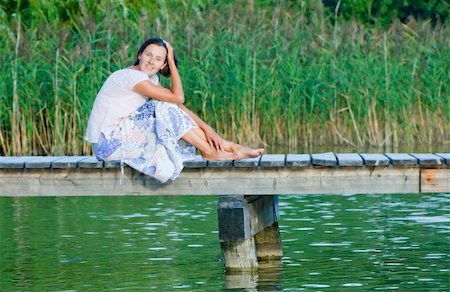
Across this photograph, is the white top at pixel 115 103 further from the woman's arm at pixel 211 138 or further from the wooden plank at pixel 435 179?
the wooden plank at pixel 435 179

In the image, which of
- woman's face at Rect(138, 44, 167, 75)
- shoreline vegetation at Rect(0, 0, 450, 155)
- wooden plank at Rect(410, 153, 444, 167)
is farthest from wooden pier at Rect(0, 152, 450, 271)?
shoreline vegetation at Rect(0, 0, 450, 155)

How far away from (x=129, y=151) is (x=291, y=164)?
1011mm

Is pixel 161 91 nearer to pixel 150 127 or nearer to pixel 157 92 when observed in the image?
pixel 157 92

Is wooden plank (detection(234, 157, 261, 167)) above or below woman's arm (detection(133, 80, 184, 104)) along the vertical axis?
below

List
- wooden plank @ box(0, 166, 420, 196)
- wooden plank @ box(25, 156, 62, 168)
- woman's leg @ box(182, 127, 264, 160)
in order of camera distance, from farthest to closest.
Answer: wooden plank @ box(25, 156, 62, 168)
wooden plank @ box(0, 166, 420, 196)
woman's leg @ box(182, 127, 264, 160)

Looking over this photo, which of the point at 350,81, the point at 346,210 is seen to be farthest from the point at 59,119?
the point at 346,210

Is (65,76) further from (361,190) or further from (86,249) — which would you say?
(361,190)

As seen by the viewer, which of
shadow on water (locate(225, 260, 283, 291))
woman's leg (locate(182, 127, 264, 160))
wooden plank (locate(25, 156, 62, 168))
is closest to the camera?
shadow on water (locate(225, 260, 283, 291))

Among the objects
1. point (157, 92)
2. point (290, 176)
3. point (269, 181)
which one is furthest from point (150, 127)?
point (290, 176)

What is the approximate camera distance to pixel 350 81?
59.9 feet

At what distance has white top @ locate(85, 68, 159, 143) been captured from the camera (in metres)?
9.49

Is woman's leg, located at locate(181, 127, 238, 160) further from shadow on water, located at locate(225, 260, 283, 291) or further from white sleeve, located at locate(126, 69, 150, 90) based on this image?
shadow on water, located at locate(225, 260, 283, 291)

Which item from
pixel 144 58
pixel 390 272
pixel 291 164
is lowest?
pixel 390 272

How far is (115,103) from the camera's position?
953cm
